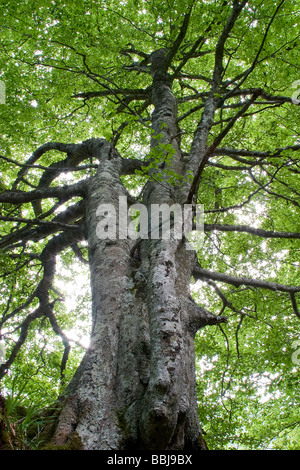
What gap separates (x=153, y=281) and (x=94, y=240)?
123 centimetres

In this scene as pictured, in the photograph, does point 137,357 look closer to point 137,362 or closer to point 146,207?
point 137,362

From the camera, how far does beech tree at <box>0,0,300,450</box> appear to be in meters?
2.08

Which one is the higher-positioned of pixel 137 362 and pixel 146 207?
pixel 146 207

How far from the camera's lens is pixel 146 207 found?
3715 millimetres

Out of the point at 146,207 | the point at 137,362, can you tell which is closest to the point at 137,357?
the point at 137,362

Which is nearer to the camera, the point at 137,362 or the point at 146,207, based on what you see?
the point at 137,362

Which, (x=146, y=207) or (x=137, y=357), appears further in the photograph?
(x=146, y=207)

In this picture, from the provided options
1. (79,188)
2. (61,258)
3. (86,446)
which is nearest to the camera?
(86,446)

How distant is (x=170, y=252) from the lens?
2744 millimetres

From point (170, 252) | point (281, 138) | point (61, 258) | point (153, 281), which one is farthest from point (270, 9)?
point (61, 258)

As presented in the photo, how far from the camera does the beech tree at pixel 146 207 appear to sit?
2080 mm

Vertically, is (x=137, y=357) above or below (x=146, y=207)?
below

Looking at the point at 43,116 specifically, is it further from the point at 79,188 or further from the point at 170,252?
the point at 170,252

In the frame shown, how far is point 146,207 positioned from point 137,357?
1.89 metres
